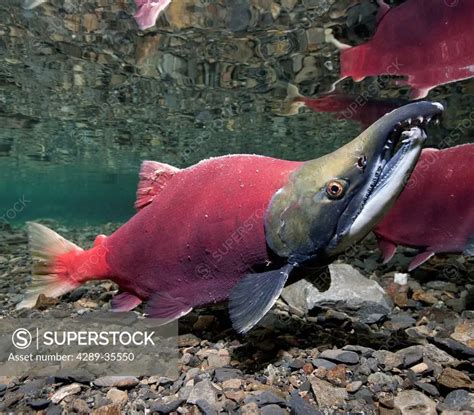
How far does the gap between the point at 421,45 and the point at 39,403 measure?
7.15m

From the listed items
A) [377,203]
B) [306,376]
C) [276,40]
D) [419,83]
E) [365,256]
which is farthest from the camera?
[419,83]

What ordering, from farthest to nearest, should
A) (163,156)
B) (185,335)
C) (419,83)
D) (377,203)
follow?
(163,156) < (419,83) < (185,335) < (377,203)

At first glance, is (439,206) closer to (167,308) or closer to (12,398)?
(167,308)

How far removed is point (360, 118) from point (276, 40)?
7087mm

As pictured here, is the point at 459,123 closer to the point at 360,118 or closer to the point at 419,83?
the point at 360,118

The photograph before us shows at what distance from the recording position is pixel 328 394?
8.81 feet

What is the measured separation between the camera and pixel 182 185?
321 centimetres

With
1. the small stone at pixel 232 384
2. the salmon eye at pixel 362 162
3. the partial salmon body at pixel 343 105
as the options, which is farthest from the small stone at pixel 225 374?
the partial salmon body at pixel 343 105

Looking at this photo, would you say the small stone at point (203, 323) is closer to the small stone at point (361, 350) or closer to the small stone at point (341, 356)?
the small stone at point (341, 356)

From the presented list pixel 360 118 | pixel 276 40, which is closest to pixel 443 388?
pixel 276 40

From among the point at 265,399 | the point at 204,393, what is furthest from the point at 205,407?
the point at 265,399

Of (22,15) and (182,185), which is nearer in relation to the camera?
(182,185)

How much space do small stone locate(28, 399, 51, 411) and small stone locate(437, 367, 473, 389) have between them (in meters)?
2.73

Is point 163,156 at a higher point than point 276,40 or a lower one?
lower
